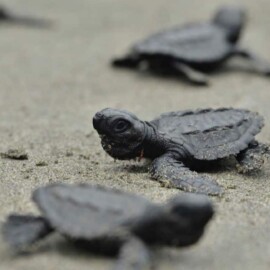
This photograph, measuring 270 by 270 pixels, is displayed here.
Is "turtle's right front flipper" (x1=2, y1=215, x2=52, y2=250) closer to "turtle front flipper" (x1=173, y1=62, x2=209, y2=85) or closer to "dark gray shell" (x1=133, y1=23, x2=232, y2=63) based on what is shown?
"turtle front flipper" (x1=173, y1=62, x2=209, y2=85)

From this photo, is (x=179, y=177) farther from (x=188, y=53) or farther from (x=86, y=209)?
(x=188, y=53)

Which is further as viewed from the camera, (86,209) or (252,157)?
(252,157)

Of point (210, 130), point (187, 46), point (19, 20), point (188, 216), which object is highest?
point (188, 216)

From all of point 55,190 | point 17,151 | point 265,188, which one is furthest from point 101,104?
point 55,190

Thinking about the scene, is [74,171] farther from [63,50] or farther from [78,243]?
[63,50]

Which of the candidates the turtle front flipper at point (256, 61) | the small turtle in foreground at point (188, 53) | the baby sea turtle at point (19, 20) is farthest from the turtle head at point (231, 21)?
the baby sea turtle at point (19, 20)

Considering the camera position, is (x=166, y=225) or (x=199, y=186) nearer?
(x=166, y=225)

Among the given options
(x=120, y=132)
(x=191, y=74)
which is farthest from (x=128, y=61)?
(x=120, y=132)
